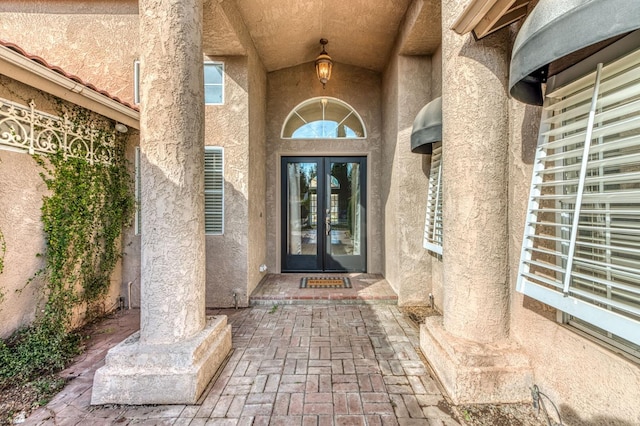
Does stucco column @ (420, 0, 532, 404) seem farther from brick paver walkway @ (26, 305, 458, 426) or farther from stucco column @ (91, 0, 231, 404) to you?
stucco column @ (91, 0, 231, 404)

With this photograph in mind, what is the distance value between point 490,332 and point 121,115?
5.54m

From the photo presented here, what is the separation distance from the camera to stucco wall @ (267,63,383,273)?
6.80 meters

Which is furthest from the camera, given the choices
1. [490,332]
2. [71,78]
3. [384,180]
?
[384,180]

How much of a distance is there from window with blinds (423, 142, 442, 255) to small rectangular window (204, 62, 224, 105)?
3.90 meters

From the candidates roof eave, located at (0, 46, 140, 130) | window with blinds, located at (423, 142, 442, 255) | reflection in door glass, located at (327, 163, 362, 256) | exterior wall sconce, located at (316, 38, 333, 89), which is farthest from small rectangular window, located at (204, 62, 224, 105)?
window with blinds, located at (423, 142, 442, 255)

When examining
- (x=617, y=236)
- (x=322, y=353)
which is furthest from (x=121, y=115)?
(x=617, y=236)

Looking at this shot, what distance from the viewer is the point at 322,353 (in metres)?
3.48

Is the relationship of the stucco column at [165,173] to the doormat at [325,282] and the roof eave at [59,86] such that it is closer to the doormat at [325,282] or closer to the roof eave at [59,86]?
the roof eave at [59,86]

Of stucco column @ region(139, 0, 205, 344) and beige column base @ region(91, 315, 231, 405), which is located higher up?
stucco column @ region(139, 0, 205, 344)

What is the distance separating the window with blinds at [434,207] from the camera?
14.5ft

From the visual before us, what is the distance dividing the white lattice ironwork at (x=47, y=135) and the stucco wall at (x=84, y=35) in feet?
5.60

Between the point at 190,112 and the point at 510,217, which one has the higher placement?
the point at 190,112

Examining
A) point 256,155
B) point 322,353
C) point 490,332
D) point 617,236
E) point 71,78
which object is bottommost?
point 322,353

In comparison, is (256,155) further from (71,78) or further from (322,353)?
(322,353)
